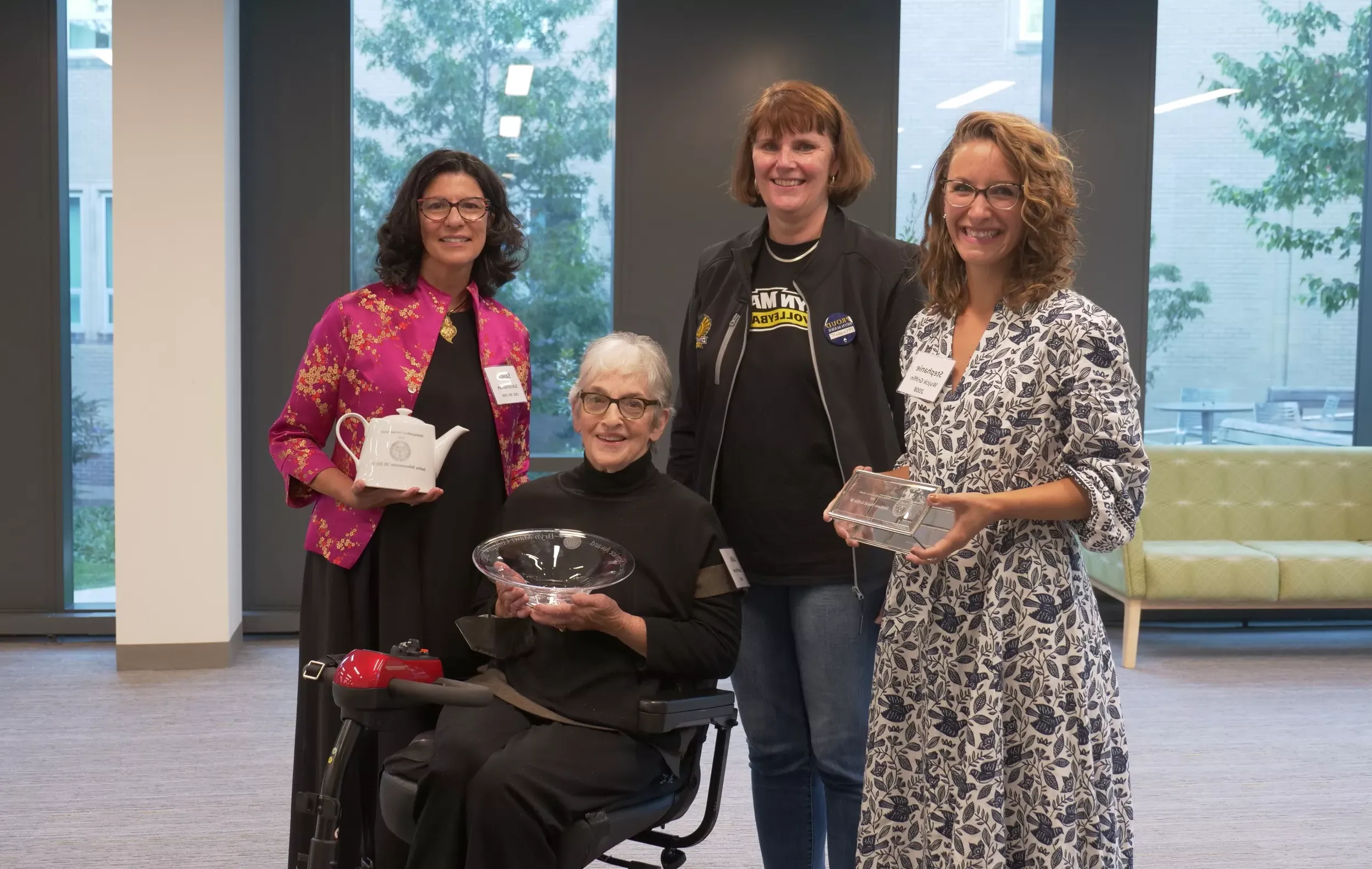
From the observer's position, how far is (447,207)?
8.23 feet

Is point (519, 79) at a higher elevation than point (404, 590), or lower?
higher

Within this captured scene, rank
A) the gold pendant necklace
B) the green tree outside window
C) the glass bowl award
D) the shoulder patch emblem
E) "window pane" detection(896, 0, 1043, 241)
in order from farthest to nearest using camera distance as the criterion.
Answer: the green tree outside window < "window pane" detection(896, 0, 1043, 241) < the gold pendant necklace < the shoulder patch emblem < the glass bowl award

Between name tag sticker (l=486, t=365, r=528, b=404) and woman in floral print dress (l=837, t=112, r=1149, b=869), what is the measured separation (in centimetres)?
89

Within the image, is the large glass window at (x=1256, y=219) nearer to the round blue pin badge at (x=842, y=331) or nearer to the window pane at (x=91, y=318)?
the round blue pin badge at (x=842, y=331)

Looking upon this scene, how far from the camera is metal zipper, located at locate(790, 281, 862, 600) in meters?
2.25

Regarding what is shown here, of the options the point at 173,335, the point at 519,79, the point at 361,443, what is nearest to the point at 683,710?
the point at 361,443

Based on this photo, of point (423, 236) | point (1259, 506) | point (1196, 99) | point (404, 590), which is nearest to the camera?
point (404, 590)

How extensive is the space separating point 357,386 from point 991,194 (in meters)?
1.38

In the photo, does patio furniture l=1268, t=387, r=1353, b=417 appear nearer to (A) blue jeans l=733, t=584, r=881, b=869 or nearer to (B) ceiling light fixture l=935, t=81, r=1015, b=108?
(B) ceiling light fixture l=935, t=81, r=1015, b=108

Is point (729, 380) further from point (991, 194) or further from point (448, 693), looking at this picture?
point (448, 693)

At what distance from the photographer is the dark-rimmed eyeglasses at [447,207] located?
2.51 m

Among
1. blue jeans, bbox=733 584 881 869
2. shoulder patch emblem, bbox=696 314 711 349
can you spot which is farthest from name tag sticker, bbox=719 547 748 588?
shoulder patch emblem, bbox=696 314 711 349

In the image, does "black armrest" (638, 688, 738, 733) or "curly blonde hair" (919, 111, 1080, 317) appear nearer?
"curly blonde hair" (919, 111, 1080, 317)

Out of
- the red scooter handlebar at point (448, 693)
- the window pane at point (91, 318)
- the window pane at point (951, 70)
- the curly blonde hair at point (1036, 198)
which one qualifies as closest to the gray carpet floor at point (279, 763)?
the window pane at point (91, 318)
